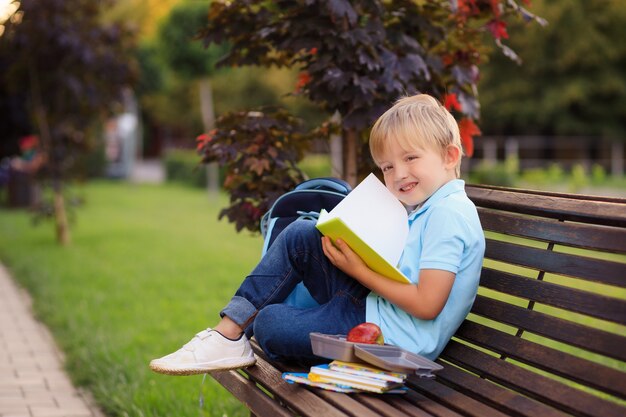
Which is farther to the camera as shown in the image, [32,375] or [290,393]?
[32,375]

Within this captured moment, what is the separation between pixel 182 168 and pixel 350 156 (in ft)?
70.2

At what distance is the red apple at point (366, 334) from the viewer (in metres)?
2.46

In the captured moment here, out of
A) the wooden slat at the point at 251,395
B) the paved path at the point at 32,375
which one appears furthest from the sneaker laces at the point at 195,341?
the paved path at the point at 32,375

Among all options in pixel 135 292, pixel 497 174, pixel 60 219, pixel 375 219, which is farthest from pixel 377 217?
pixel 497 174

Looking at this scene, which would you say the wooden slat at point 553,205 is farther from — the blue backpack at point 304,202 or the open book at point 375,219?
the blue backpack at point 304,202

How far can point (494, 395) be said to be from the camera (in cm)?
231

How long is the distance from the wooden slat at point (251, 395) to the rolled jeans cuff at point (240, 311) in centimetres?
20

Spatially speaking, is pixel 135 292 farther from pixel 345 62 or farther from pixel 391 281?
pixel 391 281

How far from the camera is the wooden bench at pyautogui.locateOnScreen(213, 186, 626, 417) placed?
7.15 feet

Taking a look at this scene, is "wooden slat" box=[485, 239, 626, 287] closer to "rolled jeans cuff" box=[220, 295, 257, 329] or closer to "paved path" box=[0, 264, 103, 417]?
"rolled jeans cuff" box=[220, 295, 257, 329]

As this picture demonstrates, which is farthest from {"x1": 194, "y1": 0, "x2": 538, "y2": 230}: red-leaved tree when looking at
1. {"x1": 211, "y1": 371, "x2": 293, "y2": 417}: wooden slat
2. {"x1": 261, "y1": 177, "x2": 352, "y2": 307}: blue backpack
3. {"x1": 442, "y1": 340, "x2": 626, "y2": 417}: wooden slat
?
{"x1": 442, "y1": 340, "x2": 626, "y2": 417}: wooden slat

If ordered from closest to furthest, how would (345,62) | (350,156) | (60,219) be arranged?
(345,62)
(350,156)
(60,219)

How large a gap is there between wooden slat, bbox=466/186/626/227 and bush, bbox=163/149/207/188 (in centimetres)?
1979

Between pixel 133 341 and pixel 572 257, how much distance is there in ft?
10.8
